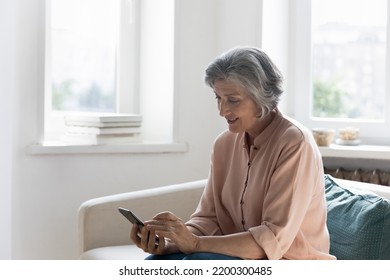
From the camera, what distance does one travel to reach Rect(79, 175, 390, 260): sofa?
8.13ft

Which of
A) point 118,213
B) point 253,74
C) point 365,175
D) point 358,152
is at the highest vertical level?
point 253,74

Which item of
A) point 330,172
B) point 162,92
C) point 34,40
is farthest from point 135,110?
point 330,172

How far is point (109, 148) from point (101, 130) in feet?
0.30

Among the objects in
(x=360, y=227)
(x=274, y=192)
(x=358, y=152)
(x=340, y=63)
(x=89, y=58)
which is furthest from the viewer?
(x=89, y=58)

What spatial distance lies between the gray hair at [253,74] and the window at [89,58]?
1.71 meters

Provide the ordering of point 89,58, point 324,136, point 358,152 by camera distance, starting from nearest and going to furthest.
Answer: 1. point 358,152
2. point 324,136
3. point 89,58

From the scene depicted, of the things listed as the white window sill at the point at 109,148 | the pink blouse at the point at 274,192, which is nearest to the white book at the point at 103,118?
the white window sill at the point at 109,148

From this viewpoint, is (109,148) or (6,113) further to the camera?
(109,148)

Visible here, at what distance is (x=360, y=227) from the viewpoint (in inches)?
98.3

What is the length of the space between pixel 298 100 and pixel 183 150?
605mm

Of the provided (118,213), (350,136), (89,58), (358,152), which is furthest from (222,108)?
(89,58)

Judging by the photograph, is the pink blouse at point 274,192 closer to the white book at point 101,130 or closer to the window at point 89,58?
the white book at point 101,130

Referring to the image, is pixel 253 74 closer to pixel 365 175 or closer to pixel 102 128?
pixel 365 175

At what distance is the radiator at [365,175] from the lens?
3.48 metres
